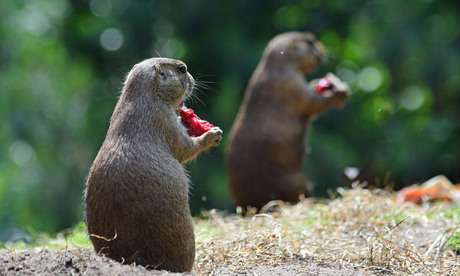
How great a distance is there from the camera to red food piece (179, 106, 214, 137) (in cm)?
456

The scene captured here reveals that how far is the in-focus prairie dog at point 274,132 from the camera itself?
24.8 ft

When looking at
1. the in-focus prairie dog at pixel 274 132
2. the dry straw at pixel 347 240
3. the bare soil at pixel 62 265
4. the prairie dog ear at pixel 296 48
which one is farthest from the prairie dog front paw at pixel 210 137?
the prairie dog ear at pixel 296 48

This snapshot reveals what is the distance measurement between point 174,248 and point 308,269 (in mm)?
849

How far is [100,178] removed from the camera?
3912 mm

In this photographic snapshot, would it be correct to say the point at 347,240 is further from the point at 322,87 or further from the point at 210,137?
the point at 322,87

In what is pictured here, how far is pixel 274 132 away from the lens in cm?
759

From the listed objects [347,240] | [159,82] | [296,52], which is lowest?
[347,240]

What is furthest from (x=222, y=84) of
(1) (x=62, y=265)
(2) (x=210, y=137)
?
(1) (x=62, y=265)

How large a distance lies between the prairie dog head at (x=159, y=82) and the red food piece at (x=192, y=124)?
64 mm

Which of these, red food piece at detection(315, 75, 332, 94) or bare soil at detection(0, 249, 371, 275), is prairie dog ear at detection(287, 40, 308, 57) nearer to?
red food piece at detection(315, 75, 332, 94)

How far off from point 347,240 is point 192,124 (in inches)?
56.6

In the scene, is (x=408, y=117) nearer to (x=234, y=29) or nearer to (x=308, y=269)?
(x=234, y=29)

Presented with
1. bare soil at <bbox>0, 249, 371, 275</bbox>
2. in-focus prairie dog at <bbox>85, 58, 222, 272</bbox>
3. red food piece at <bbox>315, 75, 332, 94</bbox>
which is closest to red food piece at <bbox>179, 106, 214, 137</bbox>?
in-focus prairie dog at <bbox>85, 58, 222, 272</bbox>

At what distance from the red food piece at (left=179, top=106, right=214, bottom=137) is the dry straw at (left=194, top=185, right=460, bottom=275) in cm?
79
